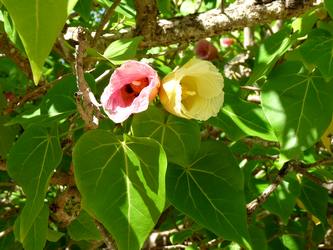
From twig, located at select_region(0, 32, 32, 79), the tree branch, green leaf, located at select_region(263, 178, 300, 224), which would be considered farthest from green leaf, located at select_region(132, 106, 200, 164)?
twig, located at select_region(0, 32, 32, 79)

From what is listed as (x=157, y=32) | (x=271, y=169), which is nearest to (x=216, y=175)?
(x=157, y=32)

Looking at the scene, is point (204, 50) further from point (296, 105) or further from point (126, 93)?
point (126, 93)

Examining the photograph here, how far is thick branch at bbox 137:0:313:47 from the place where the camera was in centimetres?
148

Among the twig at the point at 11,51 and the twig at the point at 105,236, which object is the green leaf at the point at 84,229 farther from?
the twig at the point at 11,51

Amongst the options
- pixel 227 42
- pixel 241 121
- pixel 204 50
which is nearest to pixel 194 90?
pixel 241 121

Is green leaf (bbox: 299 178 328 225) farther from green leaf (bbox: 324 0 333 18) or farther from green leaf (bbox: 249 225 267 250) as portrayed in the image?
green leaf (bbox: 324 0 333 18)

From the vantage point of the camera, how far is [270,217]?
88.4 inches

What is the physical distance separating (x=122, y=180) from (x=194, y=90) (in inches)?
8.8

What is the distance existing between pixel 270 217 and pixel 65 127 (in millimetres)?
1202

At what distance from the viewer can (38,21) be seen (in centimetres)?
51

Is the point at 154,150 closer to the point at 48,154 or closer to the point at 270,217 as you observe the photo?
the point at 48,154

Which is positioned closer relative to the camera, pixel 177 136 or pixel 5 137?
pixel 177 136

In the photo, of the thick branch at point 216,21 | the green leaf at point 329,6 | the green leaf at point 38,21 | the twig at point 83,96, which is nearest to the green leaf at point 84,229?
the thick branch at point 216,21

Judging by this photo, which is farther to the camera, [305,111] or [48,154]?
[48,154]
